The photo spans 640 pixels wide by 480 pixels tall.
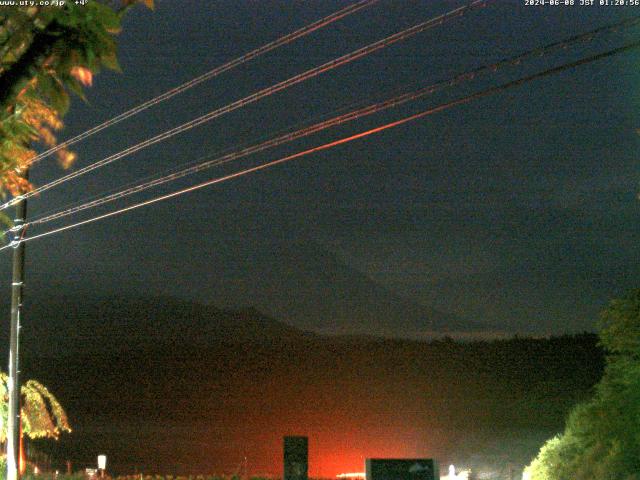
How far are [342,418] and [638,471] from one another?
137 ft

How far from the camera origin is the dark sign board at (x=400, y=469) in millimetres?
11844

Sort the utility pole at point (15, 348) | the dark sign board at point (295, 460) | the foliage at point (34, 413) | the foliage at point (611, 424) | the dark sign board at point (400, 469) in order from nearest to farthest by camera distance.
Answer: the dark sign board at point (400, 469), the dark sign board at point (295, 460), the foliage at point (611, 424), the utility pole at point (15, 348), the foliage at point (34, 413)

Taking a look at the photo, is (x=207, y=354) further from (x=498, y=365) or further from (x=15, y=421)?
(x=15, y=421)

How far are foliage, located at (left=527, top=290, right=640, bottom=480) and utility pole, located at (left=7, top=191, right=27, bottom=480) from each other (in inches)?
454

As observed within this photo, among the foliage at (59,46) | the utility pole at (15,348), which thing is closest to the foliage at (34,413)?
the utility pole at (15,348)

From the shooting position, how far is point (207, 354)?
10719cm

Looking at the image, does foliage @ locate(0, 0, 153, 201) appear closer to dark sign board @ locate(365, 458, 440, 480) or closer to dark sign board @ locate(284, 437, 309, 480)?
dark sign board @ locate(365, 458, 440, 480)

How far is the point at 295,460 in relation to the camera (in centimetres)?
1412

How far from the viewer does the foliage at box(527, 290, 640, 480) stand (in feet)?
58.6

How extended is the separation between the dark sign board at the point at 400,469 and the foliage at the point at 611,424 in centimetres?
704

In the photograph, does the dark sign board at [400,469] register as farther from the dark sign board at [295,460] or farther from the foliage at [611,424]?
the foliage at [611,424]

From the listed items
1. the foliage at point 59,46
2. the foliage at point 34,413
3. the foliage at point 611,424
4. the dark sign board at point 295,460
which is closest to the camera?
the foliage at point 59,46

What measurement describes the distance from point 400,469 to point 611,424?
27.6ft

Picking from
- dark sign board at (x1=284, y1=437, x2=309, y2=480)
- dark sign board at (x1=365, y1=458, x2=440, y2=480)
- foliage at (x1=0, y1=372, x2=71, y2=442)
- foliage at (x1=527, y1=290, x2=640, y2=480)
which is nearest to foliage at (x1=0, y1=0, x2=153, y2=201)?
dark sign board at (x1=365, y1=458, x2=440, y2=480)
